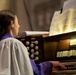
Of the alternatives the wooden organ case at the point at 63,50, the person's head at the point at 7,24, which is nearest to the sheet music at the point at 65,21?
the wooden organ case at the point at 63,50

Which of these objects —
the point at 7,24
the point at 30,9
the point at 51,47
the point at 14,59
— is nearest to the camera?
the point at 14,59

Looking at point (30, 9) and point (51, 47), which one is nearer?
point (51, 47)

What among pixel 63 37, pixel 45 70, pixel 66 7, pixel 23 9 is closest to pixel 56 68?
pixel 45 70

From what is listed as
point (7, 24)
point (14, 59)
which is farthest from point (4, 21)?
point (14, 59)

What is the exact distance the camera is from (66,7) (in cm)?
190

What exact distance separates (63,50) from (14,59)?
0.39 m

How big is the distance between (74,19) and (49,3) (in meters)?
0.81

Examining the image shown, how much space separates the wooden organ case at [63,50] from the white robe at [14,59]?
22 centimetres

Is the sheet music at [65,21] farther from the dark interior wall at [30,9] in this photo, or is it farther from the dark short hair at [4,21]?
the dark interior wall at [30,9]

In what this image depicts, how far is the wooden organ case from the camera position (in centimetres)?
163

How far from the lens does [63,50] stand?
1.78 metres

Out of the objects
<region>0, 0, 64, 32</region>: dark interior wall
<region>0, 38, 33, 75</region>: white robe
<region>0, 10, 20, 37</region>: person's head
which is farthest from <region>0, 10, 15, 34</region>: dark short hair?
<region>0, 0, 64, 32</region>: dark interior wall

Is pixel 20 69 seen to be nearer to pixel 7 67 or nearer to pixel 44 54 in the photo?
pixel 7 67

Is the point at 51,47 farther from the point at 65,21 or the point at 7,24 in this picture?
the point at 7,24
